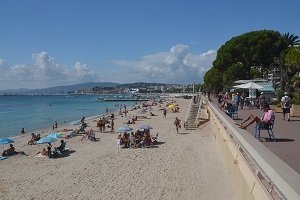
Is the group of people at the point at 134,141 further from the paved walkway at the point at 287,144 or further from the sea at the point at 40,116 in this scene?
the sea at the point at 40,116

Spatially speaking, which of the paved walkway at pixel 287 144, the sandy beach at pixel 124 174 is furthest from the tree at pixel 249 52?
the paved walkway at pixel 287 144

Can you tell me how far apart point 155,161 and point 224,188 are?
7.06 meters

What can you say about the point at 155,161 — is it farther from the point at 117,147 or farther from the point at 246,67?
the point at 246,67

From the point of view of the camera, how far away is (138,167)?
17.0 m

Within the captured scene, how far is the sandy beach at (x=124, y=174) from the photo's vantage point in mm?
12750

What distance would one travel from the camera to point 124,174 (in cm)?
1581

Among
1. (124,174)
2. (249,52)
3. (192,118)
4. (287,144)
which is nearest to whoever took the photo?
(287,144)

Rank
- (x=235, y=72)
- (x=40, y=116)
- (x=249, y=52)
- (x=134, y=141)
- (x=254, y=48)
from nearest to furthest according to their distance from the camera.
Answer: (x=134, y=141) → (x=254, y=48) → (x=249, y=52) → (x=235, y=72) → (x=40, y=116)

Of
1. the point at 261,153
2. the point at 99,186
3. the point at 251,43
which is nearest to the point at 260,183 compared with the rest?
the point at 261,153

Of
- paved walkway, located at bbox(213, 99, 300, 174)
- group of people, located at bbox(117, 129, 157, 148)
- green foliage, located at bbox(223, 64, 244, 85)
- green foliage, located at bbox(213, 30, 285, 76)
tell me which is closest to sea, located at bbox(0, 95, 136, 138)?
green foliage, located at bbox(223, 64, 244, 85)

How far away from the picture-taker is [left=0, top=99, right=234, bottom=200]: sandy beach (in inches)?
502

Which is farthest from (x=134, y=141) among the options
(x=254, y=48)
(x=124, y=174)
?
(x=254, y=48)

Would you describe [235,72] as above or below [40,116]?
above

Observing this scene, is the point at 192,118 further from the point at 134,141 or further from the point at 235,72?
the point at 235,72
